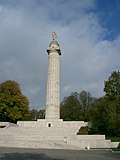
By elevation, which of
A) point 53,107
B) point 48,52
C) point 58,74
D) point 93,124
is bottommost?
point 93,124

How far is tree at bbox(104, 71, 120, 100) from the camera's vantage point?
39000 millimetres

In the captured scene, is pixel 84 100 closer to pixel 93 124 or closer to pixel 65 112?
pixel 65 112

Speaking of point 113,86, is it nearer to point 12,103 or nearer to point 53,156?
point 12,103

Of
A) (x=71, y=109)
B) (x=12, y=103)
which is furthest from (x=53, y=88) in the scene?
(x=71, y=109)

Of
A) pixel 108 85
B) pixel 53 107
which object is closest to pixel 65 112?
pixel 53 107

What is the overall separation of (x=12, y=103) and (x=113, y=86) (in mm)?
21405

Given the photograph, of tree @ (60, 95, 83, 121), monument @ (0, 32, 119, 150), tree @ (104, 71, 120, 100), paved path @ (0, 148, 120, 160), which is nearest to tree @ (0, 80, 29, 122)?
monument @ (0, 32, 119, 150)

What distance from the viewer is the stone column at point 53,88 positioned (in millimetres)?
44625

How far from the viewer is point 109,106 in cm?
3478

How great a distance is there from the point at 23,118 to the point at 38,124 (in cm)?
911

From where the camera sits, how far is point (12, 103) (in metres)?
52.1

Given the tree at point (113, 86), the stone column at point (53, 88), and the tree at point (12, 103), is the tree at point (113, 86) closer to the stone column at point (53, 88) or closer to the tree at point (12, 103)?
the stone column at point (53, 88)

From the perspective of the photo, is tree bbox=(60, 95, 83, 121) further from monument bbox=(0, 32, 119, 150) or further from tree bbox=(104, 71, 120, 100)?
tree bbox=(104, 71, 120, 100)

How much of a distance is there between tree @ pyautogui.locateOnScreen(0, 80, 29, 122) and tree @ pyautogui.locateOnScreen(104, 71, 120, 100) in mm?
19512
